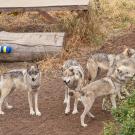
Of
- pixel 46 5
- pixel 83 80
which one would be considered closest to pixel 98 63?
pixel 83 80

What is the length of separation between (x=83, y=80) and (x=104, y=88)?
0.84m

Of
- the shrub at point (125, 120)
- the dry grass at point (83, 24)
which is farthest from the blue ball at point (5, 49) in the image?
the shrub at point (125, 120)

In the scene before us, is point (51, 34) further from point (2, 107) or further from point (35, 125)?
point (35, 125)

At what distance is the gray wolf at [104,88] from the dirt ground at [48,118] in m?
0.27

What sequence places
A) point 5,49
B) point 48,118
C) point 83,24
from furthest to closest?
1. point 83,24
2. point 5,49
3. point 48,118

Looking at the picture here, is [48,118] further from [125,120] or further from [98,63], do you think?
[125,120]

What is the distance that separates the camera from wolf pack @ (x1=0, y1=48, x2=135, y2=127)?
7637 mm

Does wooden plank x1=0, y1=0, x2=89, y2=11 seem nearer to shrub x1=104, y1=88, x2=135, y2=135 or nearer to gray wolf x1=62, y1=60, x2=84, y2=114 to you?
gray wolf x1=62, y1=60, x2=84, y2=114

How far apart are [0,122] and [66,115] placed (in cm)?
113

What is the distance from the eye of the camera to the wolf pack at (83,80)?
764 centimetres

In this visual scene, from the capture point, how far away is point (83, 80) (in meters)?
8.46

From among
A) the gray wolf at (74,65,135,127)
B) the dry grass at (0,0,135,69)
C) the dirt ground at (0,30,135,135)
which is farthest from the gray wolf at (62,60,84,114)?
the dry grass at (0,0,135,69)

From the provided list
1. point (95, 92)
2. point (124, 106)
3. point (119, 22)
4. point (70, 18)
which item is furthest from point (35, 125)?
point (119, 22)

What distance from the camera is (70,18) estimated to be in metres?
12.8
